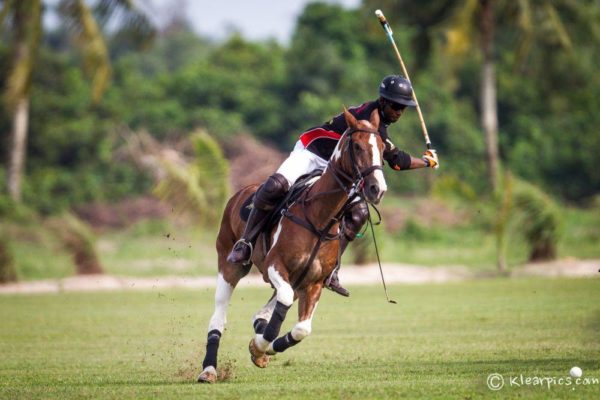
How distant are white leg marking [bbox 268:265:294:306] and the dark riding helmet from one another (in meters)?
2.15

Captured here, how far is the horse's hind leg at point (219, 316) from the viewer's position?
1151 centimetres

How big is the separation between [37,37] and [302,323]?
2451 cm

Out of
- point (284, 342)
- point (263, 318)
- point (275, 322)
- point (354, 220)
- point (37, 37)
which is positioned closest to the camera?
point (275, 322)

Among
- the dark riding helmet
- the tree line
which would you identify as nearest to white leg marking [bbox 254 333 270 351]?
the dark riding helmet

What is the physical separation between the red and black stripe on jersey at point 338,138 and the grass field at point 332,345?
90.8 inches

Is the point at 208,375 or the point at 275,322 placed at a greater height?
the point at 275,322

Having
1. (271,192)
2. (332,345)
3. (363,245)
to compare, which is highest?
(271,192)

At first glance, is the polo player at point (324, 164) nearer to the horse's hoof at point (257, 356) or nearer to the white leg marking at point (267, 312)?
the white leg marking at point (267, 312)

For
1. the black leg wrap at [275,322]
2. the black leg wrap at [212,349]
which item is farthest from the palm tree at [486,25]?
the black leg wrap at [275,322]

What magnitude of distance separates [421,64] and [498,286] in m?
16.1

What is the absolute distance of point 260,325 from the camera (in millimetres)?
12055

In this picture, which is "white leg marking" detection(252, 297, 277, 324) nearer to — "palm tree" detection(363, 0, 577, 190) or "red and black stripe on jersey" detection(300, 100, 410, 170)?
"red and black stripe on jersey" detection(300, 100, 410, 170)

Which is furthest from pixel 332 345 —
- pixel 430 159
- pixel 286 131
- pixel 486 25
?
pixel 286 131

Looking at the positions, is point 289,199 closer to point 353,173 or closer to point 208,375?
point 353,173
